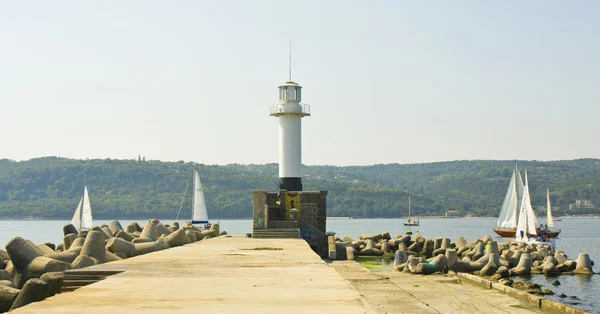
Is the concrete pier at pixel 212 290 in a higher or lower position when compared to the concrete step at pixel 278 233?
lower

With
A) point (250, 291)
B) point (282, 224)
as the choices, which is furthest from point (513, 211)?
point (250, 291)

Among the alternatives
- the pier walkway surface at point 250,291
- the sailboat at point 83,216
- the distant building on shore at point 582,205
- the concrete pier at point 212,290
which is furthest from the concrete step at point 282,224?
the distant building on shore at point 582,205

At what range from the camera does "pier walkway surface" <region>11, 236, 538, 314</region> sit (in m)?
9.90

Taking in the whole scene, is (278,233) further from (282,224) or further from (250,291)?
(250,291)

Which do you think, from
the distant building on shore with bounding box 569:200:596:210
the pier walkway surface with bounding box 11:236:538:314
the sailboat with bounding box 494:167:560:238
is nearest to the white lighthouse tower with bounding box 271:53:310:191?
the pier walkway surface with bounding box 11:236:538:314

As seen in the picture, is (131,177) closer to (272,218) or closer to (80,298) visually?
(272,218)

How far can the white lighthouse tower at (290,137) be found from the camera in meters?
39.2

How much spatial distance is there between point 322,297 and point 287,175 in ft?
92.9

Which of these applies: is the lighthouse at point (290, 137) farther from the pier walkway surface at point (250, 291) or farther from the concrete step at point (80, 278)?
the concrete step at point (80, 278)

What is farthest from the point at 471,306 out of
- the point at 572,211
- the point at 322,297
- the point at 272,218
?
the point at 572,211

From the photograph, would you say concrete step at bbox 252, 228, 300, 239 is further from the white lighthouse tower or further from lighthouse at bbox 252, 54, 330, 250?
the white lighthouse tower

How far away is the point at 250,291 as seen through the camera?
11586mm

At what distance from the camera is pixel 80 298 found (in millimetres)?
10461

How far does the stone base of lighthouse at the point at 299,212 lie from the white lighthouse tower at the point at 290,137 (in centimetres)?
177
